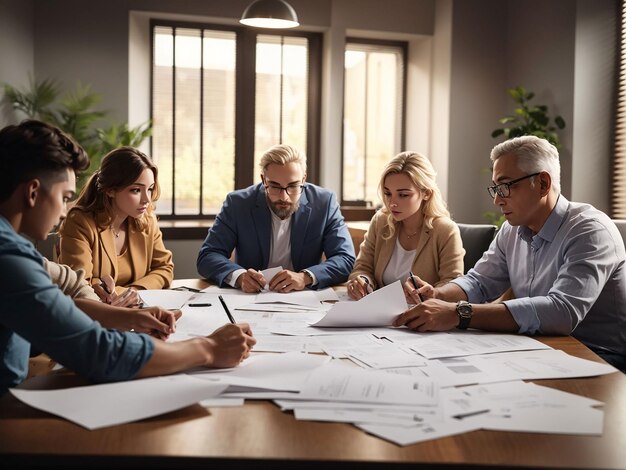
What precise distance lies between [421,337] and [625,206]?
3.30 metres

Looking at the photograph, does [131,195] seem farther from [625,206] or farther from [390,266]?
[625,206]

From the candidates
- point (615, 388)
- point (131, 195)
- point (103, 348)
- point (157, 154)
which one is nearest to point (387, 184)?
point (131, 195)

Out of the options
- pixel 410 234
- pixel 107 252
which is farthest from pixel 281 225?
pixel 107 252

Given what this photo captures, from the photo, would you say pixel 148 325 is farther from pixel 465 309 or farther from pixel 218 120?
pixel 218 120

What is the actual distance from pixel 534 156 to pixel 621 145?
278 cm

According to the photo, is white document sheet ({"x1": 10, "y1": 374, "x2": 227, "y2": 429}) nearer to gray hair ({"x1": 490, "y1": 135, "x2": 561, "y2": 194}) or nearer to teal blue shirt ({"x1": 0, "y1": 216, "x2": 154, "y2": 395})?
teal blue shirt ({"x1": 0, "y1": 216, "x2": 154, "y2": 395})

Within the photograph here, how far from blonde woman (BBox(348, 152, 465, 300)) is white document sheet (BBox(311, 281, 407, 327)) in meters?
0.85

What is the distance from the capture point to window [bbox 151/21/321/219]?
547 centimetres

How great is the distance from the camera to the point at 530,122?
4.93 metres

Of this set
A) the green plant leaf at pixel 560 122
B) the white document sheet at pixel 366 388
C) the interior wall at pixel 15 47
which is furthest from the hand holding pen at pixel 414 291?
the interior wall at pixel 15 47

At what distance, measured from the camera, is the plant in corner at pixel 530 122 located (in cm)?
Result: 466

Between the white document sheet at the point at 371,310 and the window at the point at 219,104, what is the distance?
152 inches

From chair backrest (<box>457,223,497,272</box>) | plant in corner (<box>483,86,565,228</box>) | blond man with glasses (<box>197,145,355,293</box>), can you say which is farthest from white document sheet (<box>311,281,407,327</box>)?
plant in corner (<box>483,86,565,228</box>)

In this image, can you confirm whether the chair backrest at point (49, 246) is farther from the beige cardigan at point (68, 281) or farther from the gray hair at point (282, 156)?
the beige cardigan at point (68, 281)
